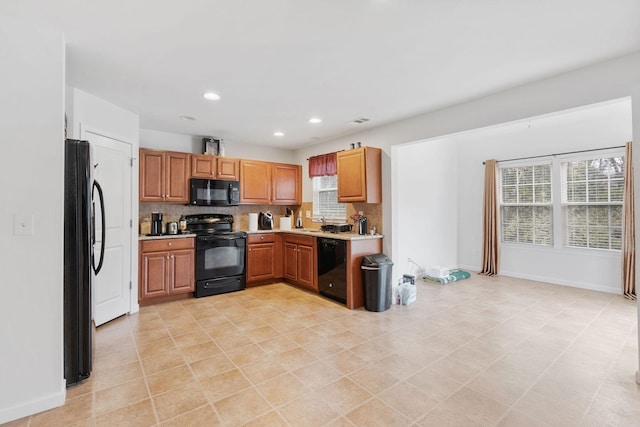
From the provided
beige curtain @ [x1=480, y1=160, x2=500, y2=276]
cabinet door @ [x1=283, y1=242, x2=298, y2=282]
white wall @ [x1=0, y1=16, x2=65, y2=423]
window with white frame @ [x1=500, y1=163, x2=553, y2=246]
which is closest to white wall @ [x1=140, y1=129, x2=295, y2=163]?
cabinet door @ [x1=283, y1=242, x2=298, y2=282]

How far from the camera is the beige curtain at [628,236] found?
435 centimetres

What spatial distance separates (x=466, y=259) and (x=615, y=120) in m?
3.33

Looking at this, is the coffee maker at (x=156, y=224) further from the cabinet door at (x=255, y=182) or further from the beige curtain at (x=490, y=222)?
the beige curtain at (x=490, y=222)

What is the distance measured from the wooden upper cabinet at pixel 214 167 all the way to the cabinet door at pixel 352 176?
6.11 ft

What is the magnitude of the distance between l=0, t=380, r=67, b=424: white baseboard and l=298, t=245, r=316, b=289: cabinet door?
3127 mm

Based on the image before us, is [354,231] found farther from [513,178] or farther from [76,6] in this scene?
[76,6]

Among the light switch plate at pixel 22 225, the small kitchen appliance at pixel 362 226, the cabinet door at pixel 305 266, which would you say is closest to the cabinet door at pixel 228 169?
the cabinet door at pixel 305 266

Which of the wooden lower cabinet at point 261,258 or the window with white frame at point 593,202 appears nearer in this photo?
the window with white frame at point 593,202

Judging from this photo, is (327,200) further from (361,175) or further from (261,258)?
(261,258)

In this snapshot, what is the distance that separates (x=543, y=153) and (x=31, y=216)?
686 centimetres

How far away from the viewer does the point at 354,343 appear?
9.57 ft

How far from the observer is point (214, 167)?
4.93m

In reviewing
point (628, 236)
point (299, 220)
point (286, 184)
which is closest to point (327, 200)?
point (299, 220)

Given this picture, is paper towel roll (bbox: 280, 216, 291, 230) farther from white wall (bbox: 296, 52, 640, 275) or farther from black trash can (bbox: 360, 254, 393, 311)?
black trash can (bbox: 360, 254, 393, 311)
